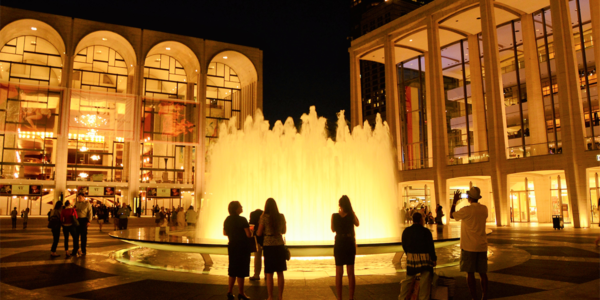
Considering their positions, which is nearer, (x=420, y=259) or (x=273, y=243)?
(x=420, y=259)

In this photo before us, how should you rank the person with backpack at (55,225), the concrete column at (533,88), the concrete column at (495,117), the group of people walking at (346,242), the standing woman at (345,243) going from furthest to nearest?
the concrete column at (533,88) < the concrete column at (495,117) < the person with backpack at (55,225) < the standing woman at (345,243) < the group of people walking at (346,242)

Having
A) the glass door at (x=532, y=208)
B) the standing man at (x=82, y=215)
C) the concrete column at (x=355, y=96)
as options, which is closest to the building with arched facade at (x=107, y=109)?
the concrete column at (x=355, y=96)

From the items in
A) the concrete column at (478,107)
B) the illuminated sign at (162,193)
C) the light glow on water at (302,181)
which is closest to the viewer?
the light glow on water at (302,181)

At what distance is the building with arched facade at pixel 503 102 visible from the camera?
25469 millimetres

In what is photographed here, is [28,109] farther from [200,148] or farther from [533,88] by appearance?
[533,88]

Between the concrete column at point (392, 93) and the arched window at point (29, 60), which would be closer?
the concrete column at point (392, 93)

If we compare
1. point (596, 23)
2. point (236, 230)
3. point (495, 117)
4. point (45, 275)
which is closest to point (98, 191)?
point (495, 117)

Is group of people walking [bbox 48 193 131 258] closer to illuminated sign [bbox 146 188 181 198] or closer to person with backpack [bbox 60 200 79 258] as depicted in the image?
person with backpack [bbox 60 200 79 258]

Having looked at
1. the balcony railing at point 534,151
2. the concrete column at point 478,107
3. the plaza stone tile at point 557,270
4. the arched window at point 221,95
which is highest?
the arched window at point 221,95

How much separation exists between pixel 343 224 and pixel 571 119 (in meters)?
24.6

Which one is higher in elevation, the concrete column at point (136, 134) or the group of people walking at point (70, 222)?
the concrete column at point (136, 134)

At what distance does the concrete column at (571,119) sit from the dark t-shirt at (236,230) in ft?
81.4

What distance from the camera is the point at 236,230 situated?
6.33 metres

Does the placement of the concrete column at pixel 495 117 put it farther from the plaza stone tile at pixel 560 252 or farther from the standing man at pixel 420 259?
the standing man at pixel 420 259
